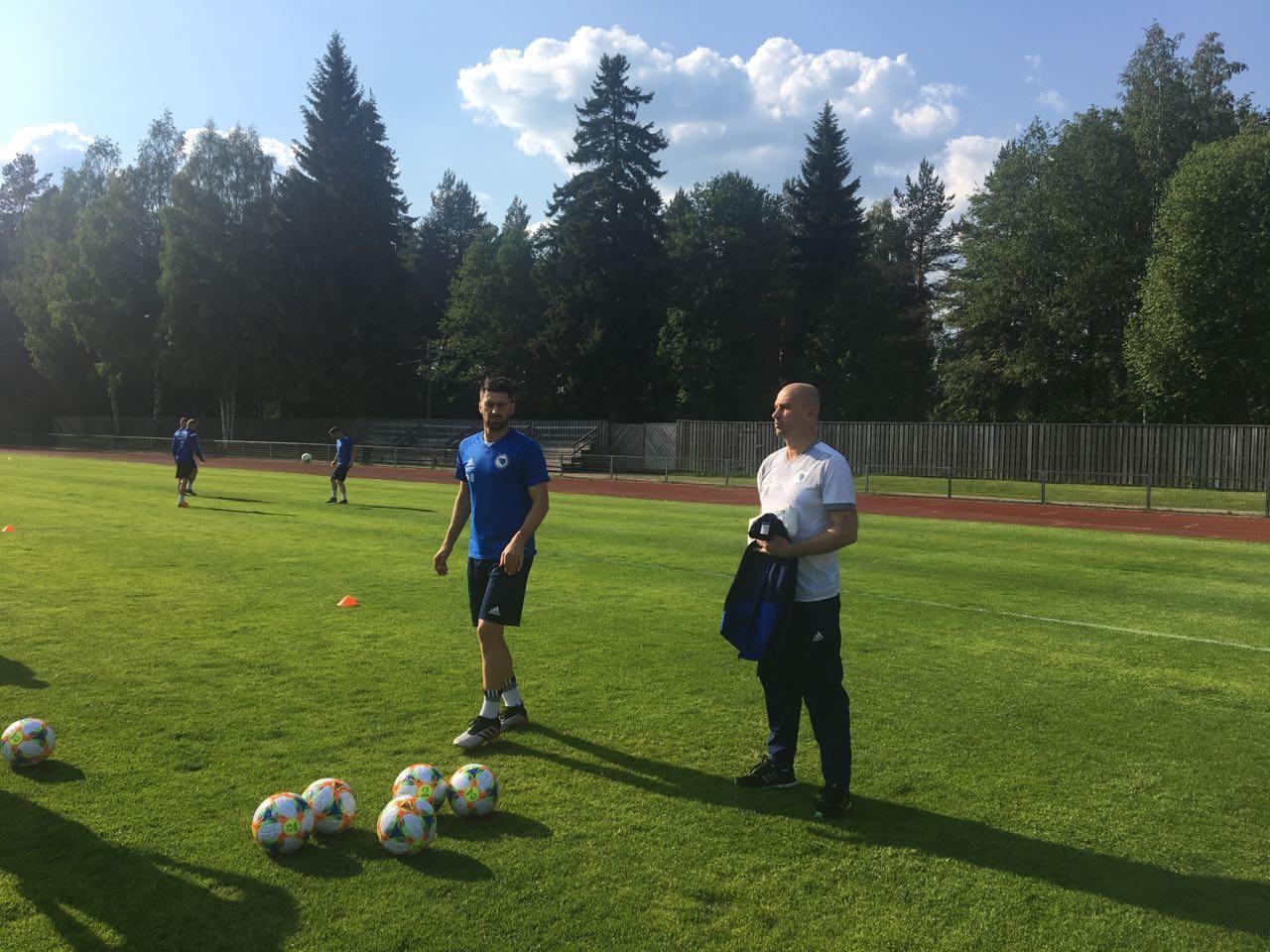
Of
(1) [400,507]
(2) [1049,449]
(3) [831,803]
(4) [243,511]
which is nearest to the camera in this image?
(3) [831,803]

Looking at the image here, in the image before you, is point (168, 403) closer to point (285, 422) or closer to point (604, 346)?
point (285, 422)

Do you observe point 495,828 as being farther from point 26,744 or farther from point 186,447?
point 186,447

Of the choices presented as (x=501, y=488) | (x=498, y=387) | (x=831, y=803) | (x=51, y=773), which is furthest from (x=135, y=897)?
(x=498, y=387)

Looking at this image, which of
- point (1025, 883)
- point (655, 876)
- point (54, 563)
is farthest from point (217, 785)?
point (54, 563)

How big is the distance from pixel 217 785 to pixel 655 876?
2.44 metres

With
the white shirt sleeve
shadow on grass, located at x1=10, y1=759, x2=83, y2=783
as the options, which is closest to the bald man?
the white shirt sleeve

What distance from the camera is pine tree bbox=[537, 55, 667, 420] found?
5541cm

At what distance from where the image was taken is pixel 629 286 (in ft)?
184

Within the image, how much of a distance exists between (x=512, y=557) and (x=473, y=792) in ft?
4.63

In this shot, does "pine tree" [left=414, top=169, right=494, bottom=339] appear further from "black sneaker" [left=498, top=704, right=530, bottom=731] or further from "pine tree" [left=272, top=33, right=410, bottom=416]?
"black sneaker" [left=498, top=704, right=530, bottom=731]

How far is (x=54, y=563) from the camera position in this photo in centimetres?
1227

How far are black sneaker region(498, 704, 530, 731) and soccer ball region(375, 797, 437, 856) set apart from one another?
166 centimetres

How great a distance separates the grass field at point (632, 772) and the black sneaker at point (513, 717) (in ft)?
0.99

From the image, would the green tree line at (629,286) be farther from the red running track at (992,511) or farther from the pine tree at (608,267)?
the red running track at (992,511)
